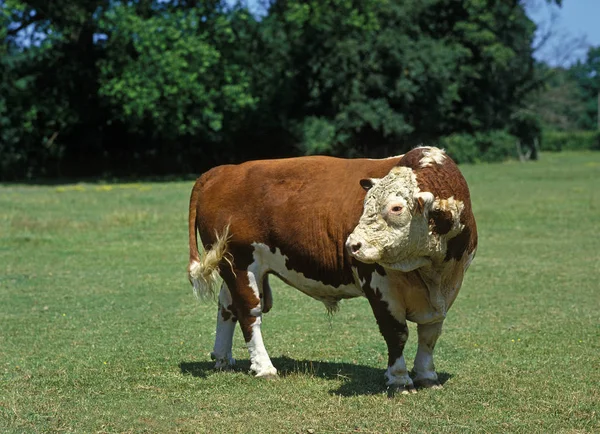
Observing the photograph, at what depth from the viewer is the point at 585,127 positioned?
119938 millimetres

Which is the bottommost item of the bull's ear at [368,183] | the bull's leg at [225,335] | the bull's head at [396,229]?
the bull's leg at [225,335]

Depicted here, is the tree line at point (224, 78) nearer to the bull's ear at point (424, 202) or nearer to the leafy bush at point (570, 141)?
the leafy bush at point (570, 141)

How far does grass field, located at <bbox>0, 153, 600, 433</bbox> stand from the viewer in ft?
24.7

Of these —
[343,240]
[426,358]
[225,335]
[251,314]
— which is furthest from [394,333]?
[225,335]

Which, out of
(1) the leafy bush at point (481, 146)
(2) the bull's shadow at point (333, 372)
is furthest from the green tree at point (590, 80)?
(2) the bull's shadow at point (333, 372)

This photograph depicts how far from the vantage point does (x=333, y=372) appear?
9.20 meters

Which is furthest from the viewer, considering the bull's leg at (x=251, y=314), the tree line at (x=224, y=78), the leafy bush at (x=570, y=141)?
the leafy bush at (x=570, y=141)

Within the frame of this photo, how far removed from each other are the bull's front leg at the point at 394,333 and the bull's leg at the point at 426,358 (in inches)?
8.0

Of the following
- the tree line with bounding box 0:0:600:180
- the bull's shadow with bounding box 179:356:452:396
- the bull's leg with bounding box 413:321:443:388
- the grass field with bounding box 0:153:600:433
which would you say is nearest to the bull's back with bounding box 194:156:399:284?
the bull's leg with bounding box 413:321:443:388

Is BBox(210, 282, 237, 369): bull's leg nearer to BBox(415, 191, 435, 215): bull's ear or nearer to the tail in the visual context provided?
the tail

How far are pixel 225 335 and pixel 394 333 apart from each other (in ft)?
6.74

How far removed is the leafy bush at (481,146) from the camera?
184ft

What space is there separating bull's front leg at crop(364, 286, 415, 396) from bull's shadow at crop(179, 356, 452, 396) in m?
0.18

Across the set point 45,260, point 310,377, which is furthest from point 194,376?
point 45,260
